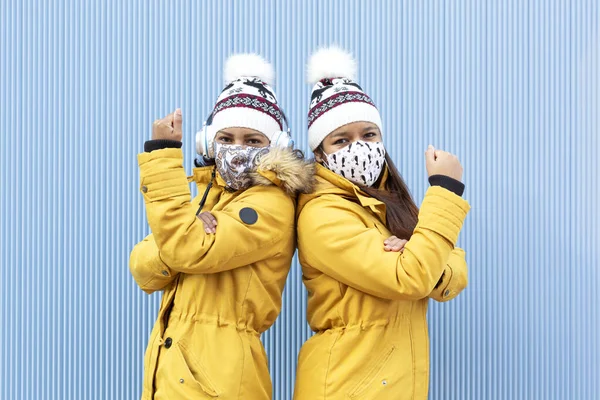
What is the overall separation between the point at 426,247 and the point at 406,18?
5.24ft

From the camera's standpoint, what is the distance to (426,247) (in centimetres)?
257

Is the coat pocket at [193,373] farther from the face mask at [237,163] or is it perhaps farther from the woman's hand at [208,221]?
the face mask at [237,163]

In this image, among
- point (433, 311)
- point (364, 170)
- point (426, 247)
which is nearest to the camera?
point (426, 247)

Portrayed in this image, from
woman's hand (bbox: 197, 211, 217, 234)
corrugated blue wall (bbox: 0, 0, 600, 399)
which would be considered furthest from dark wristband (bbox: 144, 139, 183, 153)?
corrugated blue wall (bbox: 0, 0, 600, 399)

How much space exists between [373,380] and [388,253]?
0.43 m

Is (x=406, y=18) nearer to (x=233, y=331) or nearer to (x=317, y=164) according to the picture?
(x=317, y=164)

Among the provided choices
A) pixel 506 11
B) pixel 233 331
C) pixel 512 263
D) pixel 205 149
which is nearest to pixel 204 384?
pixel 233 331

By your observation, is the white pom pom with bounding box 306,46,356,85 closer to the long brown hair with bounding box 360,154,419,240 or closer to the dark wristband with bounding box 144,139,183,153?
the long brown hair with bounding box 360,154,419,240

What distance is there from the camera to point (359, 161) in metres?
2.85

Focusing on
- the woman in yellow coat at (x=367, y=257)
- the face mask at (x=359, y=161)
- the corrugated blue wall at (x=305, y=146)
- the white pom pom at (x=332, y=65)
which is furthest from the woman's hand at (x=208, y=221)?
the corrugated blue wall at (x=305, y=146)

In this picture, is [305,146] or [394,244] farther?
[305,146]

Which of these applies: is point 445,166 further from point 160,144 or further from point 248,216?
point 160,144

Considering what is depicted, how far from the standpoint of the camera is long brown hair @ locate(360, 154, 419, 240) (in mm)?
2807

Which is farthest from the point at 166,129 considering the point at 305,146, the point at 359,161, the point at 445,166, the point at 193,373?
the point at 305,146
